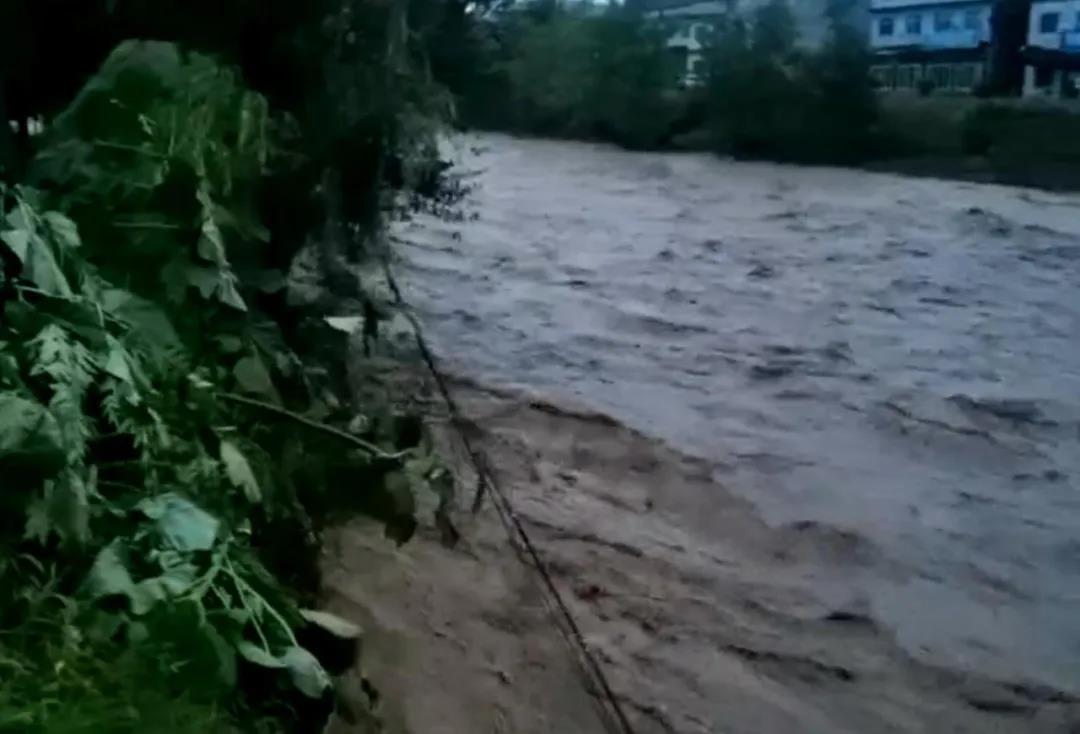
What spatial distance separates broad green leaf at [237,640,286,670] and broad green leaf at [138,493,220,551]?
0.08 meters

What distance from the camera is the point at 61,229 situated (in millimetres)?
1214

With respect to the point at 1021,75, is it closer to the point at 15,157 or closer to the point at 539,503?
the point at 539,503

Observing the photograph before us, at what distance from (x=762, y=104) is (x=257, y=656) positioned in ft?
5.04

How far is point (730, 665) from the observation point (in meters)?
1.75

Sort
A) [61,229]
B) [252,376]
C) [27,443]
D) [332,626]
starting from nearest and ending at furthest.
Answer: [27,443]
[61,229]
[332,626]
[252,376]

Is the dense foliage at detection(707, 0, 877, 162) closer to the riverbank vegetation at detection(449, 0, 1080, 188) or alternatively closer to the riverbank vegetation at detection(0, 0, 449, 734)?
the riverbank vegetation at detection(449, 0, 1080, 188)

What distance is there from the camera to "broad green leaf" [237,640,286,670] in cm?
110

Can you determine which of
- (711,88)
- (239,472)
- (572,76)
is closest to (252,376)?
(239,472)

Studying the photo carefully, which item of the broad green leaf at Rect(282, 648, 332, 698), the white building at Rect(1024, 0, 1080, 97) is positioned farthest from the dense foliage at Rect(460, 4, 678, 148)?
the broad green leaf at Rect(282, 648, 332, 698)

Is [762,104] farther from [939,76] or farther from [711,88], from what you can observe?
[939,76]

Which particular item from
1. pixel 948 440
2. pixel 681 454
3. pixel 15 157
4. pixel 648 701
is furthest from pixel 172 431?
pixel 948 440

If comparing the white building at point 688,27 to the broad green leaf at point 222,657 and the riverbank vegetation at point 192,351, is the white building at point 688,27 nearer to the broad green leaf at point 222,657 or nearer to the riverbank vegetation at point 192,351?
the riverbank vegetation at point 192,351

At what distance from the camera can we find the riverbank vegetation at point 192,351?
1.00 m

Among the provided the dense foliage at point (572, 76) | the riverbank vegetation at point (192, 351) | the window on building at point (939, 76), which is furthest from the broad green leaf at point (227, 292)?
the window on building at point (939, 76)
